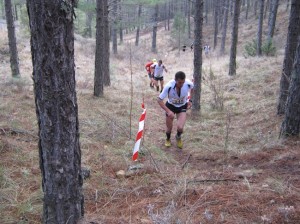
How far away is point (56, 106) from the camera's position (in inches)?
93.0

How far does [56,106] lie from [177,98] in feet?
14.8

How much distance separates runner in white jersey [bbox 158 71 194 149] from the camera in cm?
638

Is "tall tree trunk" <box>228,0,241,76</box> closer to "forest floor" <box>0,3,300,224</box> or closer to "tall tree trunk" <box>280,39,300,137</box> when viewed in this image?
"forest floor" <box>0,3,300,224</box>

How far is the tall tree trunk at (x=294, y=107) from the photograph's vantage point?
18.6ft

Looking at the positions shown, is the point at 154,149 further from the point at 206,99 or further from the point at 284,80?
the point at 206,99

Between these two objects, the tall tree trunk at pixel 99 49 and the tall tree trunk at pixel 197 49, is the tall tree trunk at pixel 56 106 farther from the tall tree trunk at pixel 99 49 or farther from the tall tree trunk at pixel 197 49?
the tall tree trunk at pixel 99 49

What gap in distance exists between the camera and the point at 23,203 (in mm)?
3359

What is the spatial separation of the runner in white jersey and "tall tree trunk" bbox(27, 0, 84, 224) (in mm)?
3927

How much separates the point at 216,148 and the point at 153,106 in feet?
19.1

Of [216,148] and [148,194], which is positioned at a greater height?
[148,194]

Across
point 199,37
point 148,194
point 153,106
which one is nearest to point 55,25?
point 148,194

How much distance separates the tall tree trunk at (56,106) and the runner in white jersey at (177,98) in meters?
3.93

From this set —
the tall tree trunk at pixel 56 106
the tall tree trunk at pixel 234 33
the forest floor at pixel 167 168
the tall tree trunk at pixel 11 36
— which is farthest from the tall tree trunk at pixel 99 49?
the tall tree trunk at pixel 56 106

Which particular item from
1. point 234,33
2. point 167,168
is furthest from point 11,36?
point 234,33
